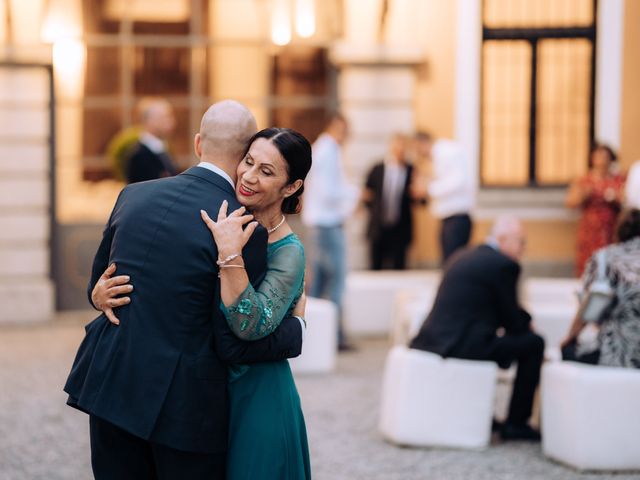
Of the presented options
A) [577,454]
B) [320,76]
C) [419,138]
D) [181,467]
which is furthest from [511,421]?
[320,76]

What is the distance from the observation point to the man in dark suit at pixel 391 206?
39.9 ft

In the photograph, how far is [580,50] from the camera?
12.6 meters

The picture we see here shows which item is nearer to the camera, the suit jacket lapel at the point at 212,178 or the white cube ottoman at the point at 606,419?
the suit jacket lapel at the point at 212,178

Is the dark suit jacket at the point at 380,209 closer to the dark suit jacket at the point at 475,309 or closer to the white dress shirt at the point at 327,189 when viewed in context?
the white dress shirt at the point at 327,189

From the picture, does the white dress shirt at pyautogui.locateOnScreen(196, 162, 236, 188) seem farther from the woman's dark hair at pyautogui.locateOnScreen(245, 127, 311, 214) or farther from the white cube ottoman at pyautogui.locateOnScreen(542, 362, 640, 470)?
the white cube ottoman at pyautogui.locateOnScreen(542, 362, 640, 470)

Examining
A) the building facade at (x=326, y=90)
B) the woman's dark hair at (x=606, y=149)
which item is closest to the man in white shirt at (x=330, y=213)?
the building facade at (x=326, y=90)

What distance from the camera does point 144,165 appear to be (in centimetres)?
844

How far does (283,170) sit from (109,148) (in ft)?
29.9

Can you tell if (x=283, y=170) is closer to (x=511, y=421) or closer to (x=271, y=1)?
(x=511, y=421)

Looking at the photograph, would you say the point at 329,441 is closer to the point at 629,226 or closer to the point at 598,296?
the point at 598,296

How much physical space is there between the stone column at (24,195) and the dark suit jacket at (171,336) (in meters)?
8.73

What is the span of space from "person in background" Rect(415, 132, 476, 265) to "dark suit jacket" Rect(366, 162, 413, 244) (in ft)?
3.96

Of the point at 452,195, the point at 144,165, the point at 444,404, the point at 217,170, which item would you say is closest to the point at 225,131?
the point at 217,170

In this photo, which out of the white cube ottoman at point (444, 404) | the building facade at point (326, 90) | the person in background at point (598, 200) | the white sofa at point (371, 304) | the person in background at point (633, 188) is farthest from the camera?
the building facade at point (326, 90)
